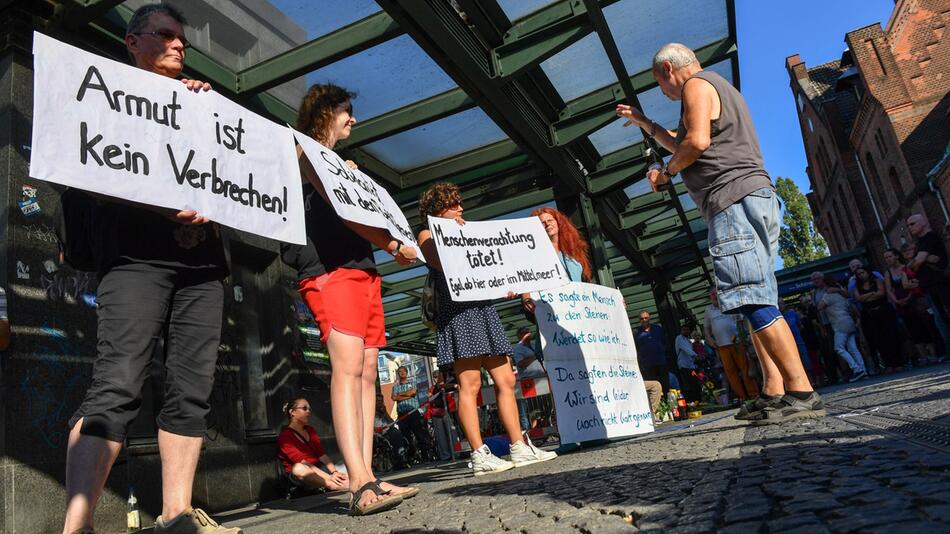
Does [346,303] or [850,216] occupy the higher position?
[850,216]

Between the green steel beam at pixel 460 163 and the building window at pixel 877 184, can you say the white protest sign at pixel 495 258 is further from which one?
the building window at pixel 877 184

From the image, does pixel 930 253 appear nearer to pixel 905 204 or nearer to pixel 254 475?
pixel 254 475

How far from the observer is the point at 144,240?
258 cm

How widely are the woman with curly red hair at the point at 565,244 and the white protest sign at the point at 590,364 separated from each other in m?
0.11

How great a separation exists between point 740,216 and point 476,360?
6.39 ft

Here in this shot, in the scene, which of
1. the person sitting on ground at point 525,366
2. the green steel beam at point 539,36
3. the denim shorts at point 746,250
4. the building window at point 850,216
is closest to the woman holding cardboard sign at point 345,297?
the denim shorts at point 746,250

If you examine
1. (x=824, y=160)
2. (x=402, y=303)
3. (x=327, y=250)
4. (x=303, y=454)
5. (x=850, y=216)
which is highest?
(x=824, y=160)

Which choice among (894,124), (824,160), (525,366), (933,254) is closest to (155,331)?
(525,366)

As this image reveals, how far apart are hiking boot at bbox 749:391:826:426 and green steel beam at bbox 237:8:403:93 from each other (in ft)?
14.8

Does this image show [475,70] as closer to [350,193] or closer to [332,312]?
[350,193]

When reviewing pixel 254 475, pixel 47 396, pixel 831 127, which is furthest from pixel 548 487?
pixel 831 127

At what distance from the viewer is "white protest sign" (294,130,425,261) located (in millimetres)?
3400

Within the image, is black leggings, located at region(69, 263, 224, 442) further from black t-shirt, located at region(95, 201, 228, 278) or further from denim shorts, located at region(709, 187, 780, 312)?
denim shorts, located at region(709, 187, 780, 312)

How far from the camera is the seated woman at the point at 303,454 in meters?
6.41
